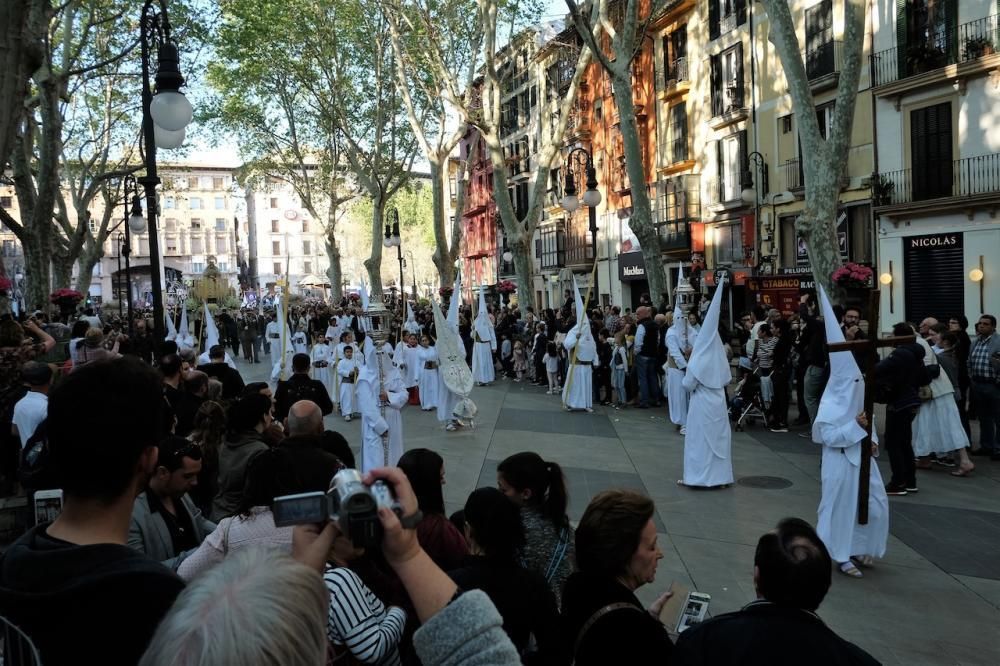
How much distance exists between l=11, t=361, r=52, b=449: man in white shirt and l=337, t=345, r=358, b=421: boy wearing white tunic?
8.02 m

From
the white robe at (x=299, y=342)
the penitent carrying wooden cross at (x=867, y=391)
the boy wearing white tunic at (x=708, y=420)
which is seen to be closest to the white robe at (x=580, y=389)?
the boy wearing white tunic at (x=708, y=420)

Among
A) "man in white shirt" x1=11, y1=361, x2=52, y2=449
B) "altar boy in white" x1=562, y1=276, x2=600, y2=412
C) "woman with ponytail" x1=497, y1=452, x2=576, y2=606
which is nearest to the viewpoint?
"woman with ponytail" x1=497, y1=452, x2=576, y2=606

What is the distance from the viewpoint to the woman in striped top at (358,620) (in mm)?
2391

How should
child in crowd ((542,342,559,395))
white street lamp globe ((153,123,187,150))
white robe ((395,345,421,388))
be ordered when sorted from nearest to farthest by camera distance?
white street lamp globe ((153,123,187,150))
white robe ((395,345,421,388))
child in crowd ((542,342,559,395))

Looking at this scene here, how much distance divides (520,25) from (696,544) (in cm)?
1919

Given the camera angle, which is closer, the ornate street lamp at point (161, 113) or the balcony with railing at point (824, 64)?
the ornate street lamp at point (161, 113)

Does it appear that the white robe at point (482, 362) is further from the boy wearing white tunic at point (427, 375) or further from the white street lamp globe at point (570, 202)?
the white street lamp globe at point (570, 202)

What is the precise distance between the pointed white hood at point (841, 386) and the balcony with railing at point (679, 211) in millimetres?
23732

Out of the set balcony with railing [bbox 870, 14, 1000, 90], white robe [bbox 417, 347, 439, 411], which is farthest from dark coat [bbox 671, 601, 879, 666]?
balcony with railing [bbox 870, 14, 1000, 90]

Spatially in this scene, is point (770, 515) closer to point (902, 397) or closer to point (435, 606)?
point (902, 397)

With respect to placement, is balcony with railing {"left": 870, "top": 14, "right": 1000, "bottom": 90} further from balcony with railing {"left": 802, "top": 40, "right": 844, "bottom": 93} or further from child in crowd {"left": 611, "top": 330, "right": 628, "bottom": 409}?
child in crowd {"left": 611, "top": 330, "right": 628, "bottom": 409}

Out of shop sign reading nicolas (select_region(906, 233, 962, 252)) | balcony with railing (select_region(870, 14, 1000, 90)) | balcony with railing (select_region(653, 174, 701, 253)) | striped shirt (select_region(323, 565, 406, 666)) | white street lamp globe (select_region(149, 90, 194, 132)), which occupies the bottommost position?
striped shirt (select_region(323, 565, 406, 666))

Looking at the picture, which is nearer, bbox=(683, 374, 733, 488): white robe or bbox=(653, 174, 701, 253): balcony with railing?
bbox=(683, 374, 733, 488): white robe

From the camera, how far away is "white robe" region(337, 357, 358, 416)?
14.1 m
